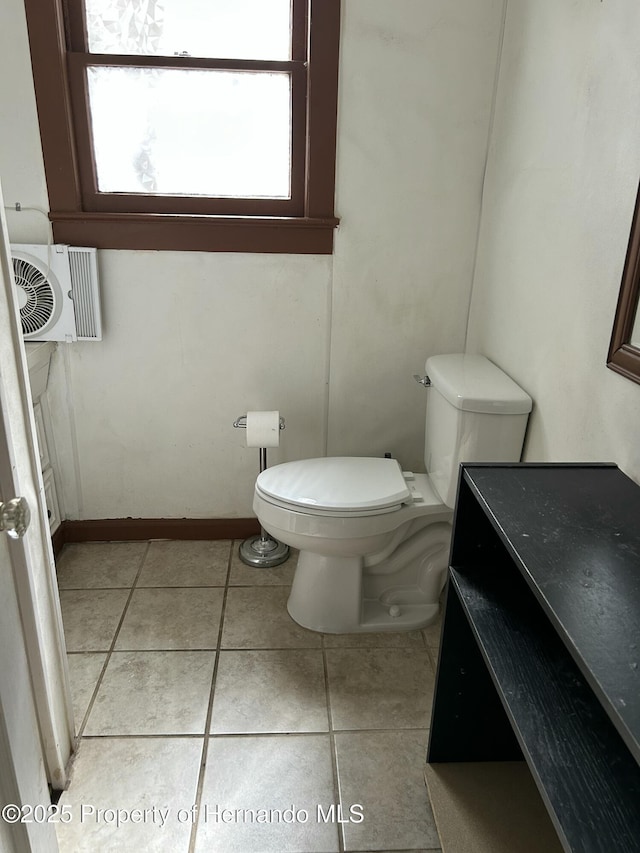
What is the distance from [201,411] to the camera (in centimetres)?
217

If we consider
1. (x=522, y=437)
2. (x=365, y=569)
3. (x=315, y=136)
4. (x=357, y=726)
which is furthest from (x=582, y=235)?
(x=357, y=726)

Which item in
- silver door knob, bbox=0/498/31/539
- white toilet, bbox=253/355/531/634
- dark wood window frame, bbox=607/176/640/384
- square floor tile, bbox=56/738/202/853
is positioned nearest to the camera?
silver door knob, bbox=0/498/31/539

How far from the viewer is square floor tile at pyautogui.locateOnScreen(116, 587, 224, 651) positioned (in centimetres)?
181

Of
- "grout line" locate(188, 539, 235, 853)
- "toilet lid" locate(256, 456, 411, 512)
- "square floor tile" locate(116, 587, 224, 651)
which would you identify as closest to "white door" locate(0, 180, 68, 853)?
"grout line" locate(188, 539, 235, 853)

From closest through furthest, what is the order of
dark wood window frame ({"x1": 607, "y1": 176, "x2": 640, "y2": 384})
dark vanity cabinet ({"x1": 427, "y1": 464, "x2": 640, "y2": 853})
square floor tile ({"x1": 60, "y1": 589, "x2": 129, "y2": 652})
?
dark vanity cabinet ({"x1": 427, "y1": 464, "x2": 640, "y2": 853}) → dark wood window frame ({"x1": 607, "y1": 176, "x2": 640, "y2": 384}) → square floor tile ({"x1": 60, "y1": 589, "x2": 129, "y2": 652})

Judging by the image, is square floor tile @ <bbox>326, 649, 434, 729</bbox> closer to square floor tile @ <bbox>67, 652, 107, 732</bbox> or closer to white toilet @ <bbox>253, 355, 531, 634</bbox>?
white toilet @ <bbox>253, 355, 531, 634</bbox>

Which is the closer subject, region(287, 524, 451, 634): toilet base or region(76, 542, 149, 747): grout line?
region(76, 542, 149, 747): grout line

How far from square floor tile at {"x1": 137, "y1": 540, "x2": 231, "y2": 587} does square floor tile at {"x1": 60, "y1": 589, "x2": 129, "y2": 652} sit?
11cm

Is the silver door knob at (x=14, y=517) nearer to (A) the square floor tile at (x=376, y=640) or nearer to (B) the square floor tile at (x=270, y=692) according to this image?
(B) the square floor tile at (x=270, y=692)

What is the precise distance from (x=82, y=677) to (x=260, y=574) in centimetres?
66

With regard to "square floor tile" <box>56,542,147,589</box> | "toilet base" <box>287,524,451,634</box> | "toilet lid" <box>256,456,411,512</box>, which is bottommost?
"square floor tile" <box>56,542,147,589</box>

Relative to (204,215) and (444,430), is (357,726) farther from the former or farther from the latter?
(204,215)

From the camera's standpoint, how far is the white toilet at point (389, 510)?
164 centimetres

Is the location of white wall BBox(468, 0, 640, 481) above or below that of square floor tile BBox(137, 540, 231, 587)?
above
